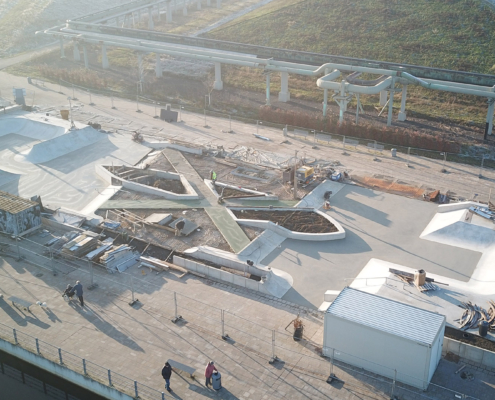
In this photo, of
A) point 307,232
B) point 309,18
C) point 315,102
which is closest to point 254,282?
point 307,232

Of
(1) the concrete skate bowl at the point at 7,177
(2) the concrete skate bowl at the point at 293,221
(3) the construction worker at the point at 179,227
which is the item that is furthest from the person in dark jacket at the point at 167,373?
(1) the concrete skate bowl at the point at 7,177

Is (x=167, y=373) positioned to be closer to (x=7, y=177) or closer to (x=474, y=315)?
(x=474, y=315)

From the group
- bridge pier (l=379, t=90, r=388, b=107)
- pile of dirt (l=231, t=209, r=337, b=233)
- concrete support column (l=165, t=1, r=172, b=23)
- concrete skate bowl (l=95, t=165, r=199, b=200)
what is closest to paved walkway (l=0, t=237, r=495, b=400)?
pile of dirt (l=231, t=209, r=337, b=233)

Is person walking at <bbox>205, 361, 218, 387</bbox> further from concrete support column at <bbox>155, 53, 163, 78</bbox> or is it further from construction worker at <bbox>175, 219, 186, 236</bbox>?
concrete support column at <bbox>155, 53, 163, 78</bbox>

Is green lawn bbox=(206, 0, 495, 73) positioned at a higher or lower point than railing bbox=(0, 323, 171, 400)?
higher

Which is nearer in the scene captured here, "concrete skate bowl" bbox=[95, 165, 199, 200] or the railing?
the railing

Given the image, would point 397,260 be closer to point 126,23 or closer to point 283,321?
point 283,321

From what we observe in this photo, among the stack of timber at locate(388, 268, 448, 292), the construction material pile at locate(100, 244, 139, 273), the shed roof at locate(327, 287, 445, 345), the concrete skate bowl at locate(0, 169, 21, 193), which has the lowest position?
the concrete skate bowl at locate(0, 169, 21, 193)
